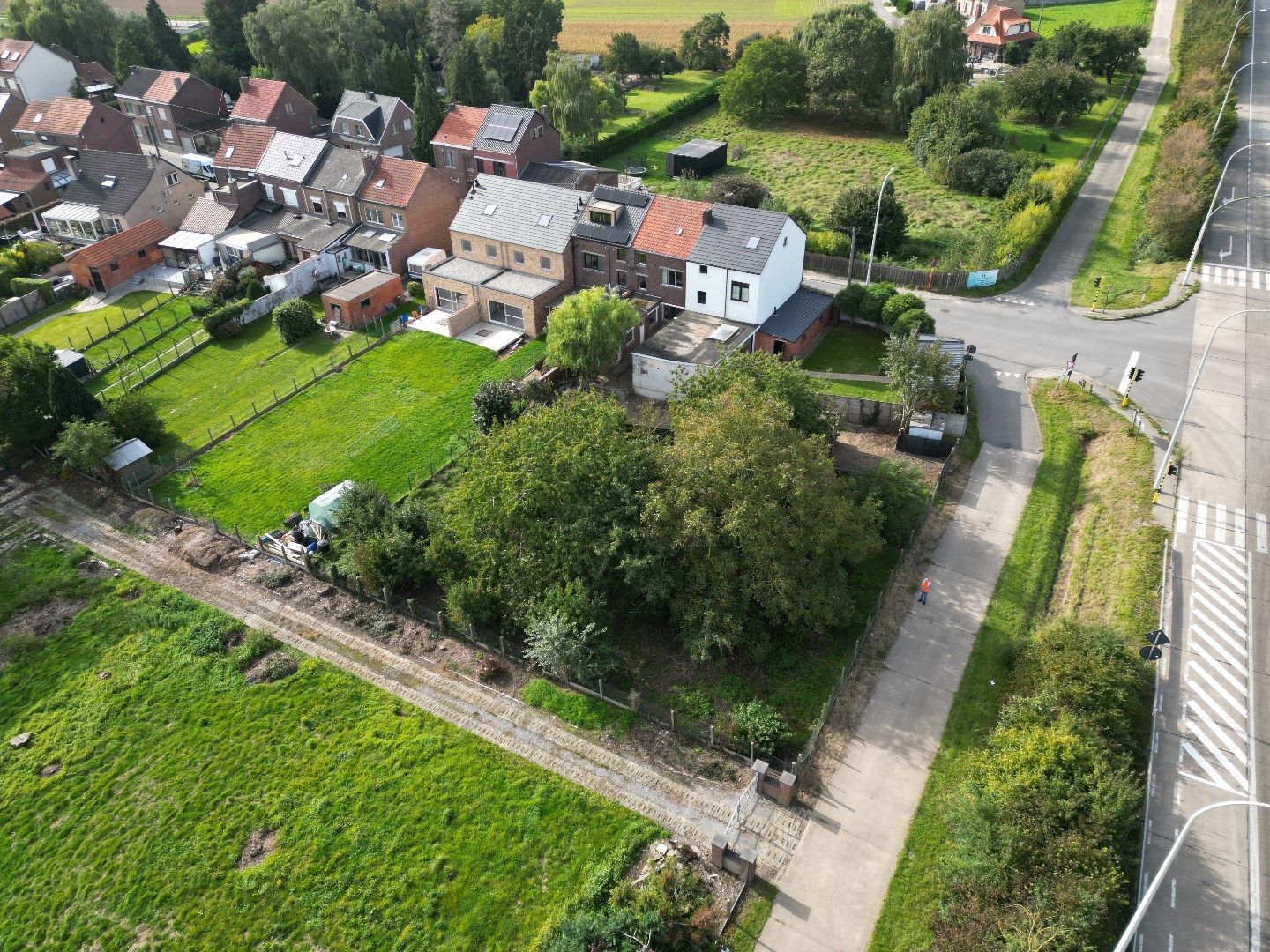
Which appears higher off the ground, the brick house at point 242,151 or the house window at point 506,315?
the brick house at point 242,151

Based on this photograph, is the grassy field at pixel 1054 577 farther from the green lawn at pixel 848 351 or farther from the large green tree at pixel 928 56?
the large green tree at pixel 928 56

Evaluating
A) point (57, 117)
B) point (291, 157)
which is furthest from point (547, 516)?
point (57, 117)

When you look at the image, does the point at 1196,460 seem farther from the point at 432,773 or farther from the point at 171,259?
the point at 171,259

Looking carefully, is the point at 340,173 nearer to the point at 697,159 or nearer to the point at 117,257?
the point at 117,257

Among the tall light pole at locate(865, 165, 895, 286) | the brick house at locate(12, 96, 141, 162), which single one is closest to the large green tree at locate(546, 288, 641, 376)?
the tall light pole at locate(865, 165, 895, 286)

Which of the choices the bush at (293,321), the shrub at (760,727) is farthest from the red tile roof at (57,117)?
the shrub at (760,727)

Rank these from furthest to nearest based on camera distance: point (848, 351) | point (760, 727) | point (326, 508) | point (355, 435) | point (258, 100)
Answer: point (258, 100) → point (848, 351) → point (355, 435) → point (326, 508) → point (760, 727)

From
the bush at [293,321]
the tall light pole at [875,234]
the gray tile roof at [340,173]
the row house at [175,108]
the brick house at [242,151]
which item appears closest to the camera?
the bush at [293,321]
